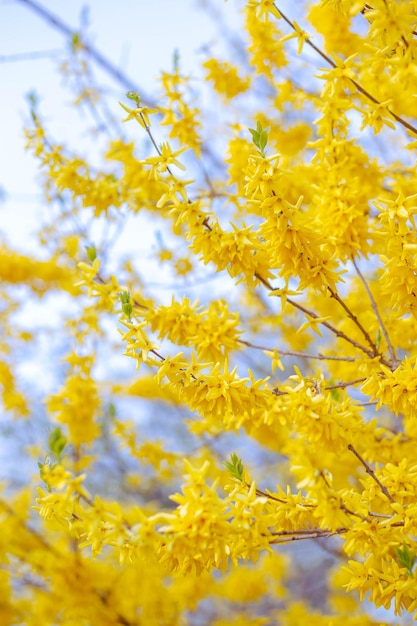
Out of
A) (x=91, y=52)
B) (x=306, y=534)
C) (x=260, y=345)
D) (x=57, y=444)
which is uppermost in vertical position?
(x=91, y=52)

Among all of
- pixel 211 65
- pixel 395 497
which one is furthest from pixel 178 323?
pixel 211 65

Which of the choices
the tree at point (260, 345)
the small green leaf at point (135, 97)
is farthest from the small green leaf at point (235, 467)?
the small green leaf at point (135, 97)

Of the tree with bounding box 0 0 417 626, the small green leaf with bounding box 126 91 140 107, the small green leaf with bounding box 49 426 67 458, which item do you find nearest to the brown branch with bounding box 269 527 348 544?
the tree with bounding box 0 0 417 626

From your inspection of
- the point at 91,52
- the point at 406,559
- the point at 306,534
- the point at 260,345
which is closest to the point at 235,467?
the point at 306,534

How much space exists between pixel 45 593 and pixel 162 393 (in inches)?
52.6

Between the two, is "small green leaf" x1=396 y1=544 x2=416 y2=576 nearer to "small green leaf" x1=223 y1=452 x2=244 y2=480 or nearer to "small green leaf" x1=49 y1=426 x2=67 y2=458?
"small green leaf" x1=223 y1=452 x2=244 y2=480

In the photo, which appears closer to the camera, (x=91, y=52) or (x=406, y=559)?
(x=406, y=559)

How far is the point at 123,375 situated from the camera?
23.0 feet

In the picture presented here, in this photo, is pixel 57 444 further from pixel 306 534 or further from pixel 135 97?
pixel 135 97

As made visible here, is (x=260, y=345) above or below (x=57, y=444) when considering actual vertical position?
above

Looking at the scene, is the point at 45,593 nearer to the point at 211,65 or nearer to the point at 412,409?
the point at 412,409

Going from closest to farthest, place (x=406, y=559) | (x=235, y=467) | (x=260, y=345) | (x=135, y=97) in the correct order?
(x=406, y=559), (x=235, y=467), (x=135, y=97), (x=260, y=345)

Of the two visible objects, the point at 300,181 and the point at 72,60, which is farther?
the point at 72,60

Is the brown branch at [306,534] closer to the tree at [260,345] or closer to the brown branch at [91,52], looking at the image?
the tree at [260,345]
